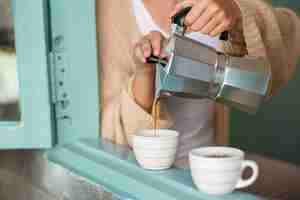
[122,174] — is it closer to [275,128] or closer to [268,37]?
[268,37]

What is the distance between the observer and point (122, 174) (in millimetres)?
614

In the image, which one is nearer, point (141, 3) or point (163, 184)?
point (163, 184)

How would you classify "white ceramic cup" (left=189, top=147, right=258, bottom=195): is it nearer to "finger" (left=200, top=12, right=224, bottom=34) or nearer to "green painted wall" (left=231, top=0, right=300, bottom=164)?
"finger" (left=200, top=12, right=224, bottom=34)

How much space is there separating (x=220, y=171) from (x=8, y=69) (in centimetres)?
45

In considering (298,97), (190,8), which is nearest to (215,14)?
(190,8)

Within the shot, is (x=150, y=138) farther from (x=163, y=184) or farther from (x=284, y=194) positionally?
(x=284, y=194)

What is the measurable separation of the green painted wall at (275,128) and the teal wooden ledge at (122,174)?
0.29 m

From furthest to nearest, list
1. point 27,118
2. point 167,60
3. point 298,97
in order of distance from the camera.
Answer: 1. point 298,97
2. point 27,118
3. point 167,60

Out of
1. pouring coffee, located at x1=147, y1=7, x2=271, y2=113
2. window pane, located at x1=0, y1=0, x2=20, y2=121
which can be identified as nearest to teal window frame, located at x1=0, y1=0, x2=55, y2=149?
window pane, located at x1=0, y1=0, x2=20, y2=121

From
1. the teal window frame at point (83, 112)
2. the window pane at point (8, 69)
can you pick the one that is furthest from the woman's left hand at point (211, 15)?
the window pane at point (8, 69)

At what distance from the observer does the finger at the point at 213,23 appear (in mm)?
556

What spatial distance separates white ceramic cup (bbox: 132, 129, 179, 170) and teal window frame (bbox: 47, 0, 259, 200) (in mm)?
23

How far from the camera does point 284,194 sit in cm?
77

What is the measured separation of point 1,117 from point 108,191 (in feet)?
0.90
